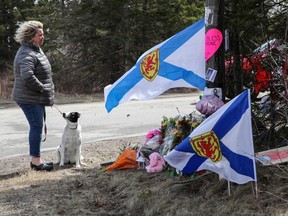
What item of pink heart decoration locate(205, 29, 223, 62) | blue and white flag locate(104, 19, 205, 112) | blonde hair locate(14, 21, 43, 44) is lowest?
blue and white flag locate(104, 19, 205, 112)

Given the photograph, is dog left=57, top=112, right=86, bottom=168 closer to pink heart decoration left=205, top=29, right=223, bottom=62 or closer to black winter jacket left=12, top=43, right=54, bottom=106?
black winter jacket left=12, top=43, right=54, bottom=106

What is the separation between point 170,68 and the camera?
496 cm

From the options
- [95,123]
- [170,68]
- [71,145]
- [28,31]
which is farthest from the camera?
[95,123]

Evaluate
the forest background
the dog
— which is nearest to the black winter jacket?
the dog

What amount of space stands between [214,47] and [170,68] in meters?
0.68

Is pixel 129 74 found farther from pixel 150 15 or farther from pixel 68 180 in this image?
pixel 150 15

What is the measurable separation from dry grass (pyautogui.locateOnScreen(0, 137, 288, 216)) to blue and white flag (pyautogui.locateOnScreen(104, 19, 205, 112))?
3.28 feet

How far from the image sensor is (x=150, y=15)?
2027cm

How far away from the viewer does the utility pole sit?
14.6 feet

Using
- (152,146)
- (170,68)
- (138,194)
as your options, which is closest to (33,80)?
(152,146)

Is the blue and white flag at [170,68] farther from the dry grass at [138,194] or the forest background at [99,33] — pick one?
the forest background at [99,33]

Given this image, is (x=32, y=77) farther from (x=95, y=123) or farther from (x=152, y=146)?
(x=95, y=123)

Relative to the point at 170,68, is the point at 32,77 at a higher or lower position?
lower

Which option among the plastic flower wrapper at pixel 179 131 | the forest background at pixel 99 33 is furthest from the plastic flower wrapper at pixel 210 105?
the forest background at pixel 99 33
